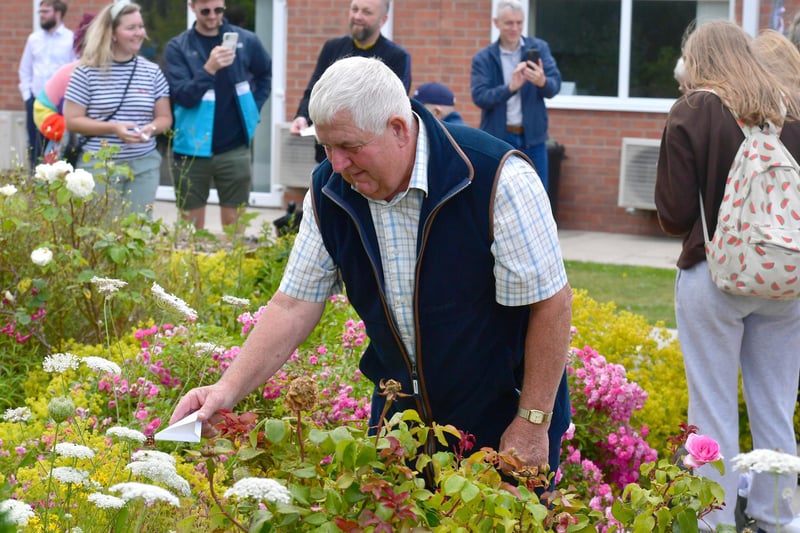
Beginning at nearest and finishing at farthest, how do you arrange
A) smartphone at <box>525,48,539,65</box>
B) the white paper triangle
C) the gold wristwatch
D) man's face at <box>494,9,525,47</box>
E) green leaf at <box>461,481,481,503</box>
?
green leaf at <box>461,481,481,503</box> → the white paper triangle → the gold wristwatch → smartphone at <box>525,48,539,65</box> → man's face at <box>494,9,525,47</box>

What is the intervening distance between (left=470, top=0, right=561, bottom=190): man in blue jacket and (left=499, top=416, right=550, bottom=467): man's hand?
21.0 feet

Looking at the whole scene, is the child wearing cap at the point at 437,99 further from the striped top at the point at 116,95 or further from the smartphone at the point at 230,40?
the striped top at the point at 116,95

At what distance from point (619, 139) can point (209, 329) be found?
26.5 ft

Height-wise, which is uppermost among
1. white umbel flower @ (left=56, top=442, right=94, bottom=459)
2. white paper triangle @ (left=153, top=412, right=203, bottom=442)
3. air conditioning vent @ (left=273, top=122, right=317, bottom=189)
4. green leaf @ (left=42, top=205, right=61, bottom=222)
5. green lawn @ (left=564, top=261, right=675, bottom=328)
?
green leaf @ (left=42, top=205, right=61, bottom=222)

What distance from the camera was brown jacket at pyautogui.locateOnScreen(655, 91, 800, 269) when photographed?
4383mm

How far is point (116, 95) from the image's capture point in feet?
25.2

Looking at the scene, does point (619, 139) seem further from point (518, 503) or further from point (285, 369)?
point (518, 503)

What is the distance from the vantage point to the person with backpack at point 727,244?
14.2ft

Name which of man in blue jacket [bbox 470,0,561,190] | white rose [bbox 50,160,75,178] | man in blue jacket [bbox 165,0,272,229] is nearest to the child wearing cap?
man in blue jacket [bbox 470,0,561,190]

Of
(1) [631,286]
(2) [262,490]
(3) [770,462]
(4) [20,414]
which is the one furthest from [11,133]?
(3) [770,462]

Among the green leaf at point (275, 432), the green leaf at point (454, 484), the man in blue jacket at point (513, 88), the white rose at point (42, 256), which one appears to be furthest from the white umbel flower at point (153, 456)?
the man in blue jacket at point (513, 88)

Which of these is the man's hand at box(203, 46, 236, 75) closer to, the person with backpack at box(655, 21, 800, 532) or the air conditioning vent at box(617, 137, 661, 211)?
the person with backpack at box(655, 21, 800, 532)

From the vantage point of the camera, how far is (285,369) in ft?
16.5

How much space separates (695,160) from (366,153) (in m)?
1.91
